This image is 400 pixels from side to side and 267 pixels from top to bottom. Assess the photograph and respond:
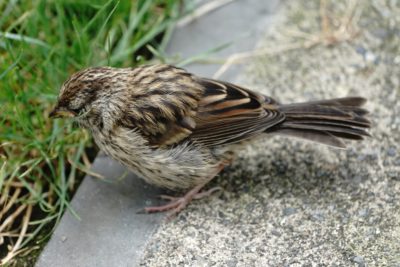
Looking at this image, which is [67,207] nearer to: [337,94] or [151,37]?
[151,37]

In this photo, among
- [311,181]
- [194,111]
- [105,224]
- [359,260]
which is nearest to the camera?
[359,260]

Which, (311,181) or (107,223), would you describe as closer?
(107,223)

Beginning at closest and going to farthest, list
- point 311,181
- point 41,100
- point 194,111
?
point 194,111, point 311,181, point 41,100

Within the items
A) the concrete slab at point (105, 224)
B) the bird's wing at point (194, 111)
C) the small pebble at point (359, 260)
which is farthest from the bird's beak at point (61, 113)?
the small pebble at point (359, 260)

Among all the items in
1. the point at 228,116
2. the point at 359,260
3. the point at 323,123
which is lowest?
the point at 359,260

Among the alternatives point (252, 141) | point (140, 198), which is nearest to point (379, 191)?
point (252, 141)

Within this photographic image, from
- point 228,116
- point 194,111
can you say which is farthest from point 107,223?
point 228,116

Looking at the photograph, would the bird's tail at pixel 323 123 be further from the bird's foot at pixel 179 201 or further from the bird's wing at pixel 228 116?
the bird's foot at pixel 179 201

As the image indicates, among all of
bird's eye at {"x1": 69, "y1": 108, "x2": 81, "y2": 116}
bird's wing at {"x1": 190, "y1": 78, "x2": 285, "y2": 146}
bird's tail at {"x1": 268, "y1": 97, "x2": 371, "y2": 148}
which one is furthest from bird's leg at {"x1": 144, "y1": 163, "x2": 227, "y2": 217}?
bird's eye at {"x1": 69, "y1": 108, "x2": 81, "y2": 116}

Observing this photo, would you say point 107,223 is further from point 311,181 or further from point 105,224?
point 311,181
